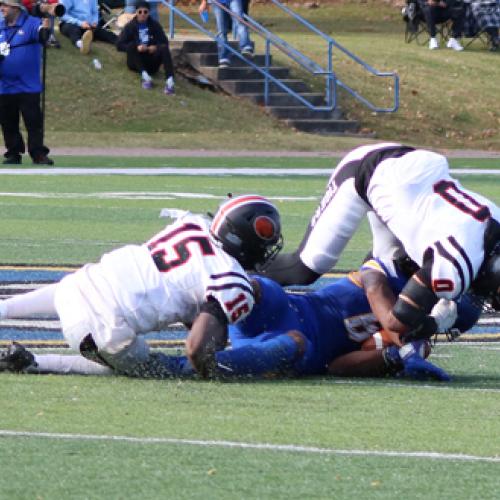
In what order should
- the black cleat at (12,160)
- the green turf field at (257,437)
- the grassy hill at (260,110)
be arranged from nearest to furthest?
the green turf field at (257,437) → the black cleat at (12,160) → the grassy hill at (260,110)

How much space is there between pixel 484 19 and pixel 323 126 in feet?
27.2

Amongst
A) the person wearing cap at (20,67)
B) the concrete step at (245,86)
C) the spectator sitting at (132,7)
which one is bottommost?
the concrete step at (245,86)

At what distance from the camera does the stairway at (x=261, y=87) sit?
1212 inches

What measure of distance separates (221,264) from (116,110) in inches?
887

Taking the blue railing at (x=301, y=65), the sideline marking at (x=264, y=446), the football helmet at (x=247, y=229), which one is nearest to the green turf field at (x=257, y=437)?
the sideline marking at (x=264, y=446)

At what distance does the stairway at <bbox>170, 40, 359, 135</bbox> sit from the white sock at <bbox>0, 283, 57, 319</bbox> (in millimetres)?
23112

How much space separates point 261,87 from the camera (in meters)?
31.7

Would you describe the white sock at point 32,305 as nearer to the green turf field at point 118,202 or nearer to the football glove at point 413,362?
the football glove at point 413,362

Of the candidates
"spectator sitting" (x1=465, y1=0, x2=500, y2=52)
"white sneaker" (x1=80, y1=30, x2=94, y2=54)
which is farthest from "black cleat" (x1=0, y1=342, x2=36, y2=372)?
"spectator sitting" (x1=465, y1=0, x2=500, y2=52)

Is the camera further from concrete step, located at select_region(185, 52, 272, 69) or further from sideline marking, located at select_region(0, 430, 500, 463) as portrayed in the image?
sideline marking, located at select_region(0, 430, 500, 463)

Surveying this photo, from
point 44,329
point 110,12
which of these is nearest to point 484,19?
point 110,12

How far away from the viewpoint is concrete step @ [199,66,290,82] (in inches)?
1240

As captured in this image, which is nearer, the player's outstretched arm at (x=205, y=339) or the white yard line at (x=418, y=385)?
the player's outstretched arm at (x=205, y=339)

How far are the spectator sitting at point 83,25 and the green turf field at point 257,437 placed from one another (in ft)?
70.7
